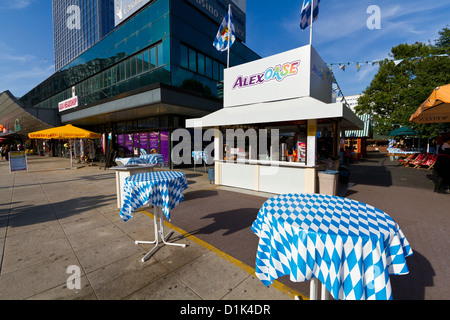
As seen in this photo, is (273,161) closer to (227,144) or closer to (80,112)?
(227,144)

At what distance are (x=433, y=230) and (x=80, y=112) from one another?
21.5 metres

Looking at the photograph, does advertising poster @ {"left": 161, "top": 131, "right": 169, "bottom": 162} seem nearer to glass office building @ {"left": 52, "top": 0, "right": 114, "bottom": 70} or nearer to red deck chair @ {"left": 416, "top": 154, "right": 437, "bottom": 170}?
red deck chair @ {"left": 416, "top": 154, "right": 437, "bottom": 170}

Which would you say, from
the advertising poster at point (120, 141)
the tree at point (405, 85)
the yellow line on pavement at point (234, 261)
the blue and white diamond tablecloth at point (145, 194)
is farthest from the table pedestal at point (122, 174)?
the tree at point (405, 85)

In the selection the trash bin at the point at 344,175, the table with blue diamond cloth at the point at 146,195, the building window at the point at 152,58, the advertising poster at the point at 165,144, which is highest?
the building window at the point at 152,58

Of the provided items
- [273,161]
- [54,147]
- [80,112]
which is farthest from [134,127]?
[54,147]

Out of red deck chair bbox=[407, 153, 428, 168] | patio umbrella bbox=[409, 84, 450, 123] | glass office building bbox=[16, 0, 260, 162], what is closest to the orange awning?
glass office building bbox=[16, 0, 260, 162]

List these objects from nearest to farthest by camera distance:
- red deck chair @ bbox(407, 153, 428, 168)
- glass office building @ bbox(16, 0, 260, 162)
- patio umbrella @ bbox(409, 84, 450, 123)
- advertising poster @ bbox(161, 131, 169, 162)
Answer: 1. patio umbrella @ bbox(409, 84, 450, 123)
2. glass office building @ bbox(16, 0, 260, 162)
3. advertising poster @ bbox(161, 131, 169, 162)
4. red deck chair @ bbox(407, 153, 428, 168)

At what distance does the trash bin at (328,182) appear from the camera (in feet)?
18.4

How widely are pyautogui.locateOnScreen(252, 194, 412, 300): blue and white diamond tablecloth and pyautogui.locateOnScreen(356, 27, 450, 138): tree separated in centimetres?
2020

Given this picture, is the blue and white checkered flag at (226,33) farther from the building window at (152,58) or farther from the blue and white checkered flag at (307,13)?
the building window at (152,58)

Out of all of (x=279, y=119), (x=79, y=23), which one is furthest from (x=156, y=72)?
(x=79, y=23)

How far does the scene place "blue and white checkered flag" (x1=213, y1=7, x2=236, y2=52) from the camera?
28.1ft

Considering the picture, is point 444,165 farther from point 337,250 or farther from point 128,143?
point 128,143

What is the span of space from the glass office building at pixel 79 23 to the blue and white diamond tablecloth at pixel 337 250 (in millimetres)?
100766
